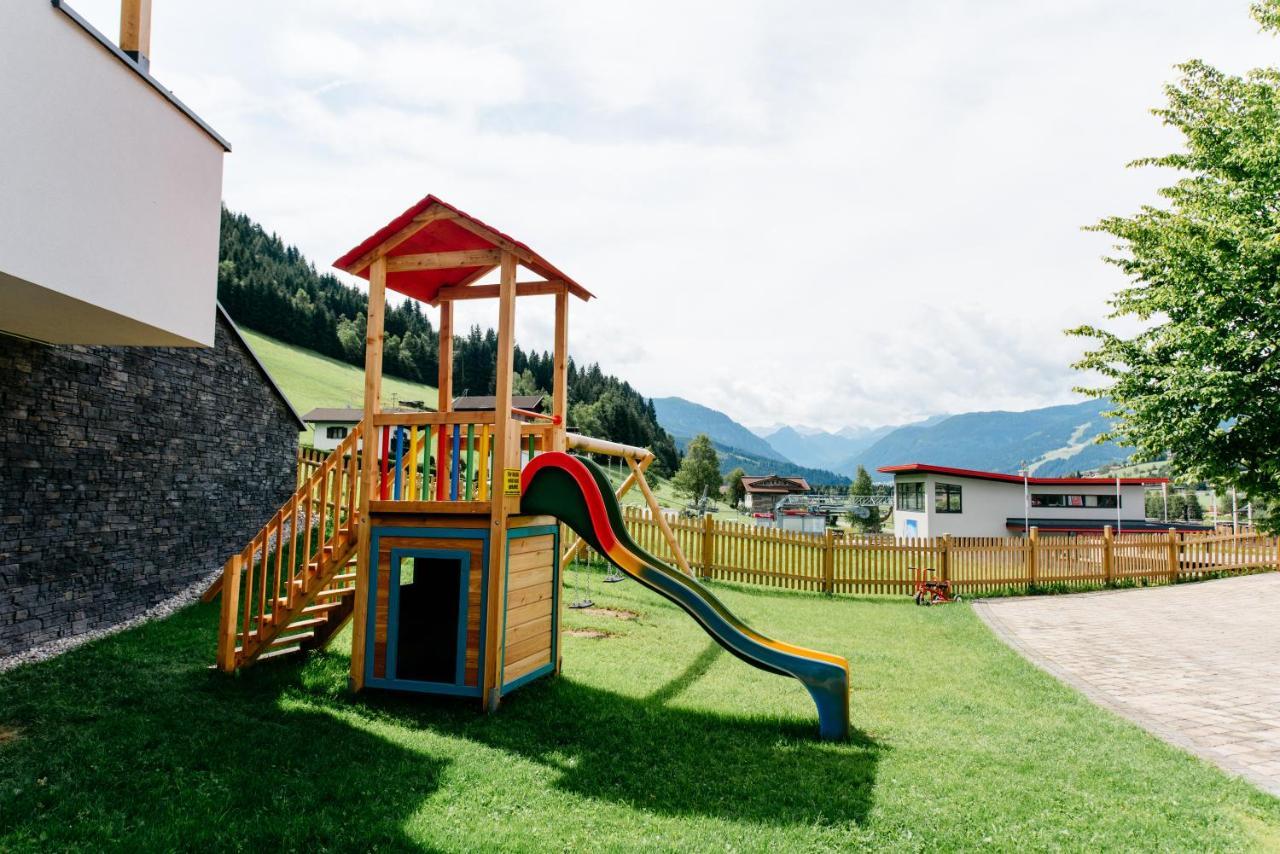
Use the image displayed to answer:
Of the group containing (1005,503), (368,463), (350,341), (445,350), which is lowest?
(1005,503)

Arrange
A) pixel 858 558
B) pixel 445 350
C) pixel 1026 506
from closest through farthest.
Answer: pixel 445 350, pixel 858 558, pixel 1026 506

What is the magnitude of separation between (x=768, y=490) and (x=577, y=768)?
10513 centimetres

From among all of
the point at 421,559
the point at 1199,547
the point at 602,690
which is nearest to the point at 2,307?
the point at 421,559

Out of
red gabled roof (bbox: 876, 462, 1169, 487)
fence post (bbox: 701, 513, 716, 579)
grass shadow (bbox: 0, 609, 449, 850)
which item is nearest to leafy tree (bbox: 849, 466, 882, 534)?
red gabled roof (bbox: 876, 462, 1169, 487)

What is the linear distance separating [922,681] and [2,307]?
10231mm

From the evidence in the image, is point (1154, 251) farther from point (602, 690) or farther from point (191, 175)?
point (191, 175)

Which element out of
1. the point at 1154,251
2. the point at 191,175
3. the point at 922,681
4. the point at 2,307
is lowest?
the point at 922,681

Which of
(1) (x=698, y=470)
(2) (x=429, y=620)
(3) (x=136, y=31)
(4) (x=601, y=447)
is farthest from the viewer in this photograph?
(1) (x=698, y=470)

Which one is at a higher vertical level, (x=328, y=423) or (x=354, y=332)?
(x=354, y=332)

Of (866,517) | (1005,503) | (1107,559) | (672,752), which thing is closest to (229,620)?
(672,752)

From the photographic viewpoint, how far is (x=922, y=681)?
335 inches

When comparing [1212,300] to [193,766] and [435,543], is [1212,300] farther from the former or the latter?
[193,766]

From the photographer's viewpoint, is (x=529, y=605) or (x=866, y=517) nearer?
(x=529, y=605)

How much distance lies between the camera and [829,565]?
54.0 feet
